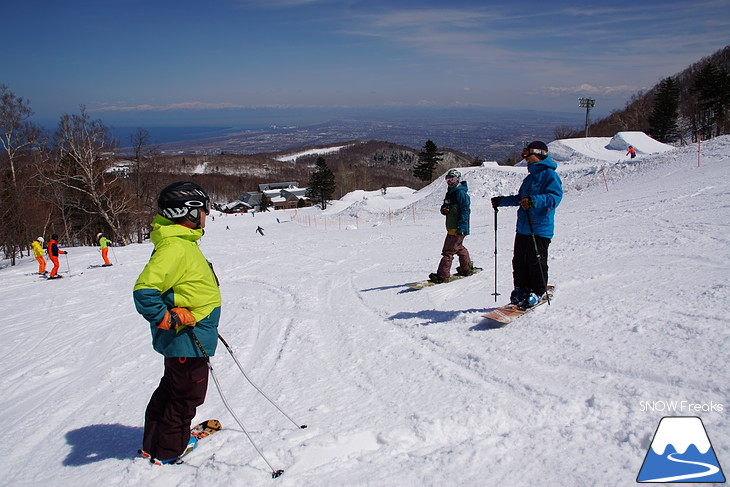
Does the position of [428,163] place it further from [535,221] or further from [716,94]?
[535,221]

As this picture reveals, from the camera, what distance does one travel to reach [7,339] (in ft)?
26.1

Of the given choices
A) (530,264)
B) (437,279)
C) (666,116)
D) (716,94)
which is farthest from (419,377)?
(716,94)

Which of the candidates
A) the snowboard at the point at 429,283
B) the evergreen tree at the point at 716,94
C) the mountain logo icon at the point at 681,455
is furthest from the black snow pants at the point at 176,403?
the evergreen tree at the point at 716,94

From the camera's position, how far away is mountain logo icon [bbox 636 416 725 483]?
2383 mm

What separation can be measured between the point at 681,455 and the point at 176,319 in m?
3.46

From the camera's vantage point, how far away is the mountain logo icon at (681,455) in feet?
7.82

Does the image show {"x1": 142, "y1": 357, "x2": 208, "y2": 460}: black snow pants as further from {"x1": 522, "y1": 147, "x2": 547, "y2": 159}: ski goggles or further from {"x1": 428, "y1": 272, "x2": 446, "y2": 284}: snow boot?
{"x1": 428, "y1": 272, "x2": 446, "y2": 284}: snow boot

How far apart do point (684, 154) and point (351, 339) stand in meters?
25.4

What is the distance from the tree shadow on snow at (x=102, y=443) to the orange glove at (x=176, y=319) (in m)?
1.41

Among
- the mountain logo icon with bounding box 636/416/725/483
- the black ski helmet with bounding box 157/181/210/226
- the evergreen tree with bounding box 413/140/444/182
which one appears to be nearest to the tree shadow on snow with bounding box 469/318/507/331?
the mountain logo icon with bounding box 636/416/725/483

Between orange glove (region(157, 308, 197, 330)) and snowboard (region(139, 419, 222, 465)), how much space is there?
1.12 meters

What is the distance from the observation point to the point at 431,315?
6031 millimetres

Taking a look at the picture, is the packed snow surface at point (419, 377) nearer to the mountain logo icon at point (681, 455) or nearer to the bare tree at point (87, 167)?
the mountain logo icon at point (681, 455)

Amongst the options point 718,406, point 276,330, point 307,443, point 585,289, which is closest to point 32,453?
point 307,443
